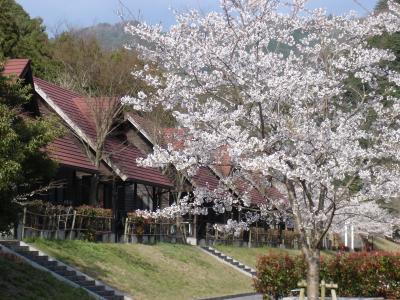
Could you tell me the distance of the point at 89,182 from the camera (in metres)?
33.0

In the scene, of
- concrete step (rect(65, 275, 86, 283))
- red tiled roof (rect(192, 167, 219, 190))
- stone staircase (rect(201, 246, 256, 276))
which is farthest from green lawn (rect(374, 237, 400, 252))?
concrete step (rect(65, 275, 86, 283))

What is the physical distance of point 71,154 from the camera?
28891 mm

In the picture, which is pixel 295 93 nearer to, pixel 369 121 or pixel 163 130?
pixel 369 121

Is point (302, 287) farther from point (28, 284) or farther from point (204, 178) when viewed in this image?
point (204, 178)

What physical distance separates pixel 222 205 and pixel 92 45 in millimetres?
27714

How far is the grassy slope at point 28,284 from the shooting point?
1630 cm

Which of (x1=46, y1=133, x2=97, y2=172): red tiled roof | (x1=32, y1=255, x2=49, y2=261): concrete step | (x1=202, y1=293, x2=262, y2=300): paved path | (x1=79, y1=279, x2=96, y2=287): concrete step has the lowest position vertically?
(x1=202, y1=293, x2=262, y2=300): paved path

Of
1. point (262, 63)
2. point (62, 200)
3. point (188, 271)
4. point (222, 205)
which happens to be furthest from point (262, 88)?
point (62, 200)

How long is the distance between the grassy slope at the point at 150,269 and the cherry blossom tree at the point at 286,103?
26.2 ft

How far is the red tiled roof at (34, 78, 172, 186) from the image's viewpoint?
31.5 meters

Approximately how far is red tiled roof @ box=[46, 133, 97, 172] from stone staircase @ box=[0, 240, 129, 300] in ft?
20.4

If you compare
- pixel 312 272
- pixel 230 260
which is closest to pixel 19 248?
pixel 312 272

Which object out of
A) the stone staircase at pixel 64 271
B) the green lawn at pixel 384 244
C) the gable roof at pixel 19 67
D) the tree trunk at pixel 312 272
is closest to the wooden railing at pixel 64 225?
the stone staircase at pixel 64 271

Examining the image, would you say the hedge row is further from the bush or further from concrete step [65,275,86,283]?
concrete step [65,275,86,283]
